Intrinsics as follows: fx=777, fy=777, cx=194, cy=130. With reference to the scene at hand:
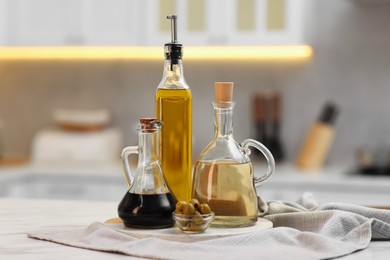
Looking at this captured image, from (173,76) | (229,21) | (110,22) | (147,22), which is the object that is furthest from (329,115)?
(173,76)

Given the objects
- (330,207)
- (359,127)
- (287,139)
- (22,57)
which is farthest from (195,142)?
(330,207)

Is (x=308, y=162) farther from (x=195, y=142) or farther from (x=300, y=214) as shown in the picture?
(x=300, y=214)

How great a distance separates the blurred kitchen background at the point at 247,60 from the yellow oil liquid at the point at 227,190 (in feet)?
8.53

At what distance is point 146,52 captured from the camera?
455 cm

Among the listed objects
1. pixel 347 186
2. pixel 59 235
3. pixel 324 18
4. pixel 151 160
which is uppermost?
A: pixel 324 18

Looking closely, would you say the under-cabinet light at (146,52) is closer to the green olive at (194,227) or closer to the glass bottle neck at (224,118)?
the glass bottle neck at (224,118)

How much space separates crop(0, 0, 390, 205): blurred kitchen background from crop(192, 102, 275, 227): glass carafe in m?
2.57

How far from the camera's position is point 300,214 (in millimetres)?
1689

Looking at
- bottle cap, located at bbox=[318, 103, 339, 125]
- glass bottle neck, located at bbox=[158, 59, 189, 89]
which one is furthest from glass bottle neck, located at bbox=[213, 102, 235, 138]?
bottle cap, located at bbox=[318, 103, 339, 125]

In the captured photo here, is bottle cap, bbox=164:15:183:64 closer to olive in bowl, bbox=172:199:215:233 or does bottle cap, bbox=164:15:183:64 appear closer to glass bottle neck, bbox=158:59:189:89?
glass bottle neck, bbox=158:59:189:89

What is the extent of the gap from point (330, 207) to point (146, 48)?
9.45 ft

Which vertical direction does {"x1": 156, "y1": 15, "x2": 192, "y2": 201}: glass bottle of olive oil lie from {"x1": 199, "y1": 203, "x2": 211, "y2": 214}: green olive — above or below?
above

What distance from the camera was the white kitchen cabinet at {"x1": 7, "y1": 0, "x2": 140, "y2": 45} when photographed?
4270 mm

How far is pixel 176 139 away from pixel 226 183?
0.58 feet
